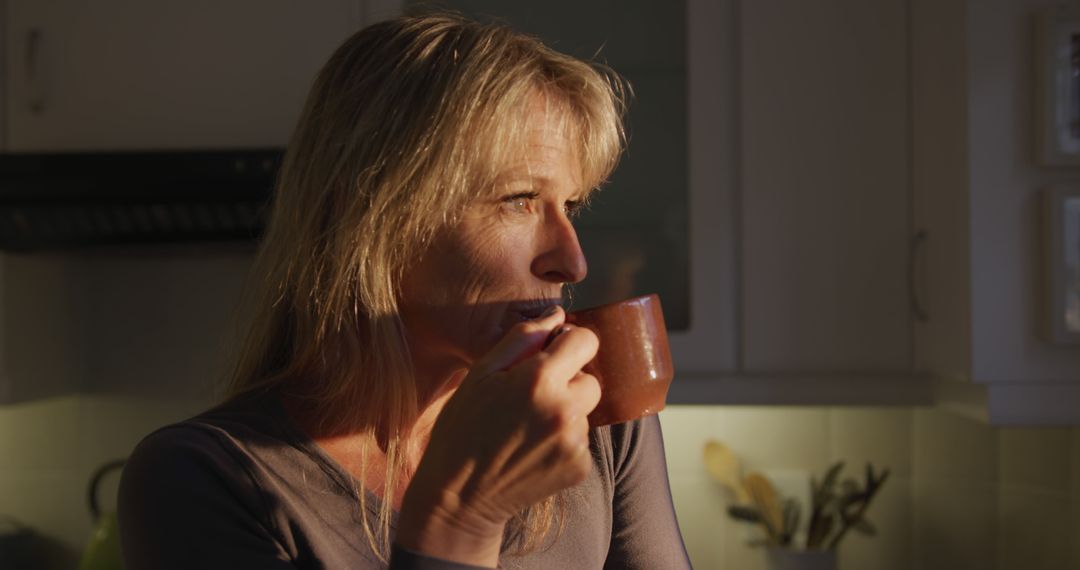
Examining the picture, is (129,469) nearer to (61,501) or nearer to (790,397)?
(790,397)

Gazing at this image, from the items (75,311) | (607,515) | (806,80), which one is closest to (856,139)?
(806,80)

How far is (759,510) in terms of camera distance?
2.02 m

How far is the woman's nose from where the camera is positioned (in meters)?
0.81

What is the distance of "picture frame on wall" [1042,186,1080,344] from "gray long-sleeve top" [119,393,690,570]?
89cm

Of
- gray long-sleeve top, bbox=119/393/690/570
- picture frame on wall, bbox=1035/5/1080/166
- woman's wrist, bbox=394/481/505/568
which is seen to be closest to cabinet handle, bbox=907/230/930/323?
picture frame on wall, bbox=1035/5/1080/166

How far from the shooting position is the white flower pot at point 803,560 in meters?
1.92

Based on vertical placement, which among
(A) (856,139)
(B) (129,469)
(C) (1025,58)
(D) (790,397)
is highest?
(C) (1025,58)

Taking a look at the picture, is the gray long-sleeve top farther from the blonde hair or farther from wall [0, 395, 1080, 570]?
wall [0, 395, 1080, 570]

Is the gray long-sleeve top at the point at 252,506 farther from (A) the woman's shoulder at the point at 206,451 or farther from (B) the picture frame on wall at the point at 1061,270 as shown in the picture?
(B) the picture frame on wall at the point at 1061,270

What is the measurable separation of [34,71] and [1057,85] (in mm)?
1638

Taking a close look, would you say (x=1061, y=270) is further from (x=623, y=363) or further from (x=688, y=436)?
(x=623, y=363)

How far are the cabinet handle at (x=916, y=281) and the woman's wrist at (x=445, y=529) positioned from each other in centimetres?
121

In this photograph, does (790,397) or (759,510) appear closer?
(790,397)

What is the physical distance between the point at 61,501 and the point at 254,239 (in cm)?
81
